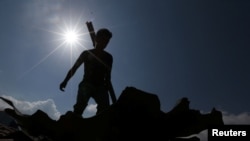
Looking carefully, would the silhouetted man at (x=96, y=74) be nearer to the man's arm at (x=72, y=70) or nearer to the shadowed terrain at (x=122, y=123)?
the man's arm at (x=72, y=70)

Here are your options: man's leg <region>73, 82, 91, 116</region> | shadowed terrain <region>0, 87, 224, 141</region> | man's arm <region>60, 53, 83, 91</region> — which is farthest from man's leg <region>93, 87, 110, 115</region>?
shadowed terrain <region>0, 87, 224, 141</region>

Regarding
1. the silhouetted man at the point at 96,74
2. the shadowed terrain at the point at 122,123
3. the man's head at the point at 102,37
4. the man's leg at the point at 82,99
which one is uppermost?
the man's head at the point at 102,37

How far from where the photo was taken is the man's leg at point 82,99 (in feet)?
12.0

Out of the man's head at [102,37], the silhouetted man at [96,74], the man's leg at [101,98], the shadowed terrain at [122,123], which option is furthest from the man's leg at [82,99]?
the shadowed terrain at [122,123]

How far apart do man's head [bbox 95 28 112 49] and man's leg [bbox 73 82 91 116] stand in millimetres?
735

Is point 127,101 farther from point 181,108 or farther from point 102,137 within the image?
point 181,108

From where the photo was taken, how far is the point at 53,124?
78.1 inches

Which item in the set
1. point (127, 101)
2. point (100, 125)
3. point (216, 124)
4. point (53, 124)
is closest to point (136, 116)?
point (127, 101)

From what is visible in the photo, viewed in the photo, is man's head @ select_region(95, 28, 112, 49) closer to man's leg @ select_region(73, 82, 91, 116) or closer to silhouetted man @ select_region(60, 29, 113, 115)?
silhouetted man @ select_region(60, 29, 113, 115)

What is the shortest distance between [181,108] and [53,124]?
3.59ft

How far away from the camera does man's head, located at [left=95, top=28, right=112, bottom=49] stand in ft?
12.8

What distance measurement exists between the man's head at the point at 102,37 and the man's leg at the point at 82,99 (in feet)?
2.41

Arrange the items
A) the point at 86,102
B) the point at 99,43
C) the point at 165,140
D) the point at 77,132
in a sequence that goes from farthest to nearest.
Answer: the point at 99,43, the point at 86,102, the point at 165,140, the point at 77,132

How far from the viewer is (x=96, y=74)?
398 centimetres
